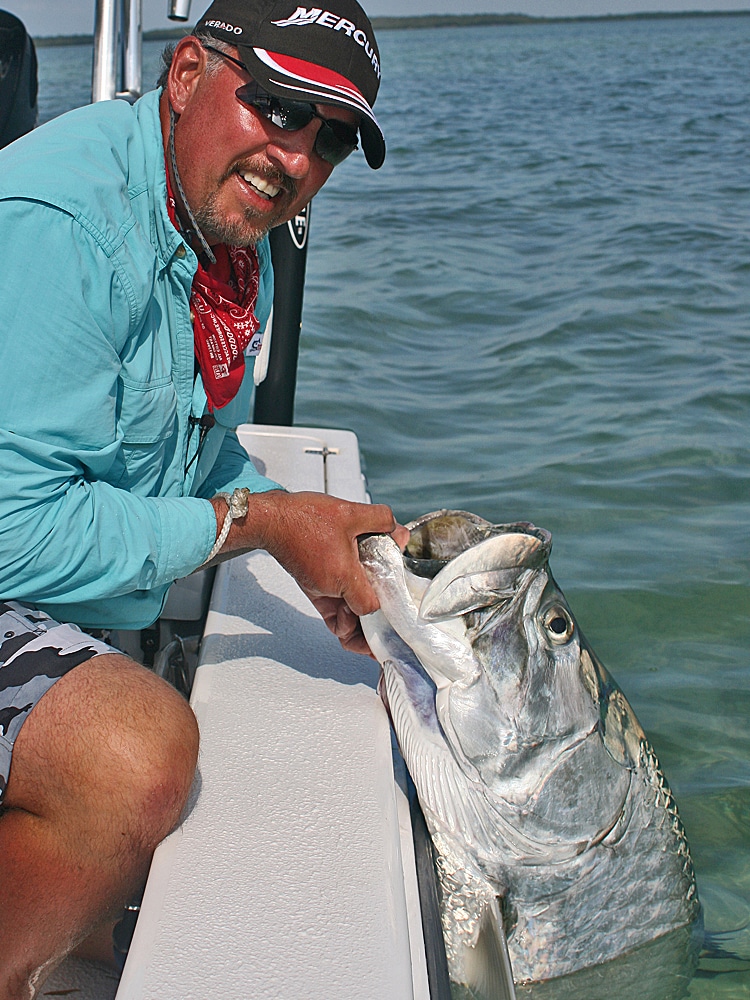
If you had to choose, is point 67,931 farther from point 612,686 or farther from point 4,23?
point 4,23

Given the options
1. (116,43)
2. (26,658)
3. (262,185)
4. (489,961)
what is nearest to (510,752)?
(489,961)

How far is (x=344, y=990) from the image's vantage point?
1368 millimetres

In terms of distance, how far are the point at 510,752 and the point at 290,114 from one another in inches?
46.7

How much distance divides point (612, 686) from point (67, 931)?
1.01m

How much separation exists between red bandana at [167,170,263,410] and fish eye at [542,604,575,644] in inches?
31.6

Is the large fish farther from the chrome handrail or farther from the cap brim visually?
the chrome handrail

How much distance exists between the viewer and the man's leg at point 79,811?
157cm

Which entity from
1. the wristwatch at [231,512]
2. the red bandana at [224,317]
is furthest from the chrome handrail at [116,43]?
the wristwatch at [231,512]

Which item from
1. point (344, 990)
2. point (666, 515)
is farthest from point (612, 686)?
point (666, 515)

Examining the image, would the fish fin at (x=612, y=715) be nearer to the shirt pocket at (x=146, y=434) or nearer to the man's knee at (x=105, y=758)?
the man's knee at (x=105, y=758)

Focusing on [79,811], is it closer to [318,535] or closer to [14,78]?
[318,535]

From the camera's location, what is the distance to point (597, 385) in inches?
238

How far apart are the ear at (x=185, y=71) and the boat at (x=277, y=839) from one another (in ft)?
3.52

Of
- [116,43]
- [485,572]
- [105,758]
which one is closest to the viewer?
[105,758]
